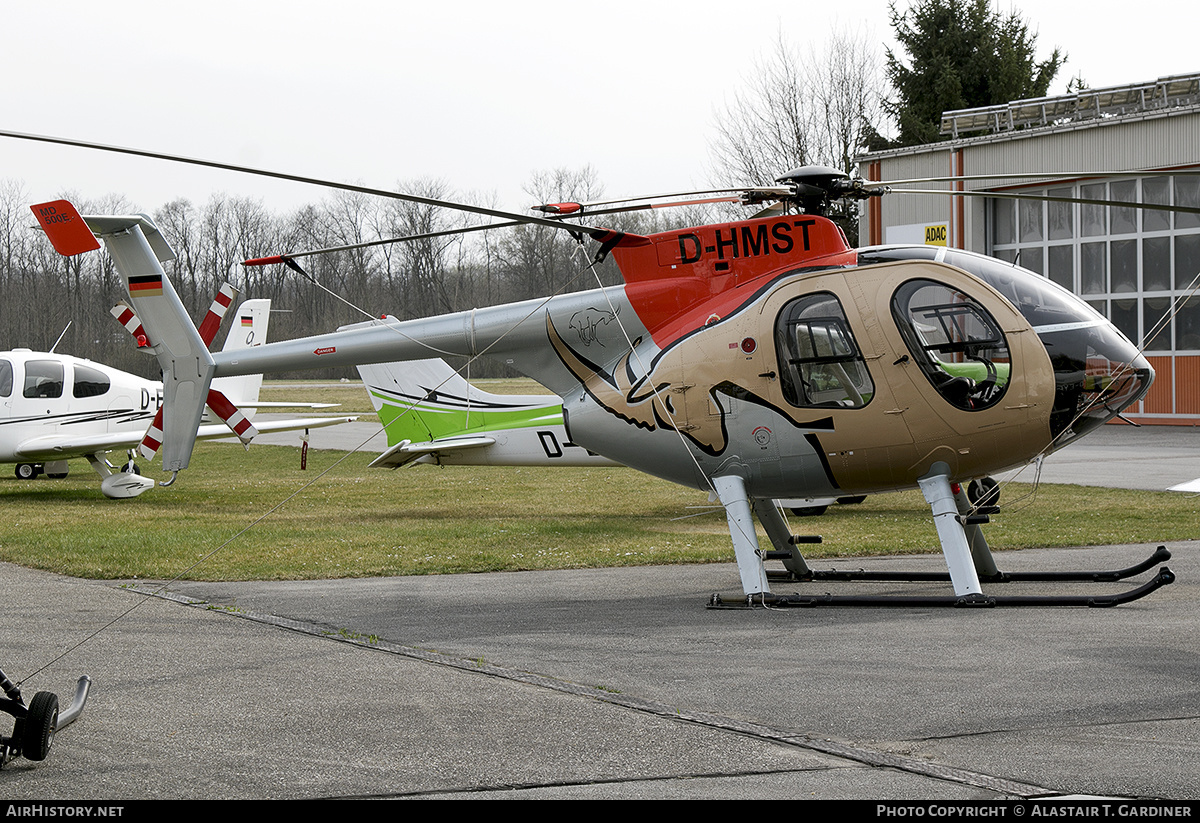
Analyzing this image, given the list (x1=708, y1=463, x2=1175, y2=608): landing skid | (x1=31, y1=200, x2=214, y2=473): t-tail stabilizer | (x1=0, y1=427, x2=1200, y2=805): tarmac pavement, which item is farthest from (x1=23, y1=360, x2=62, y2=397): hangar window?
(x1=708, y1=463, x2=1175, y2=608): landing skid

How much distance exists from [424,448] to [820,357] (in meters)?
10.0

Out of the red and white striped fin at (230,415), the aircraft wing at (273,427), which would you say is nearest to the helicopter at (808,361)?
the red and white striped fin at (230,415)

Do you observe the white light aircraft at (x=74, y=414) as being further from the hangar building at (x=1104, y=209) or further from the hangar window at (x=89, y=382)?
the hangar building at (x=1104, y=209)

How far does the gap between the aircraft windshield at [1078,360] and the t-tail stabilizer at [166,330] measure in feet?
23.3

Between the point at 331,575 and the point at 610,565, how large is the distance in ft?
9.21

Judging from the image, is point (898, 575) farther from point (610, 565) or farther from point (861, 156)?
point (861, 156)

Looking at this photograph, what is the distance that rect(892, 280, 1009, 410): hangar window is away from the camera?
8445 mm

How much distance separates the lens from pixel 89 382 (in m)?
22.3

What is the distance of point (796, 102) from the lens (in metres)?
48.1

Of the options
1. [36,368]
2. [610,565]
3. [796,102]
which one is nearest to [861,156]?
[796,102]

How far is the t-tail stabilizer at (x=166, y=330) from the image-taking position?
1092 centimetres

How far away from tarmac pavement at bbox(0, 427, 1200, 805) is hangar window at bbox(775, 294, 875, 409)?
165cm

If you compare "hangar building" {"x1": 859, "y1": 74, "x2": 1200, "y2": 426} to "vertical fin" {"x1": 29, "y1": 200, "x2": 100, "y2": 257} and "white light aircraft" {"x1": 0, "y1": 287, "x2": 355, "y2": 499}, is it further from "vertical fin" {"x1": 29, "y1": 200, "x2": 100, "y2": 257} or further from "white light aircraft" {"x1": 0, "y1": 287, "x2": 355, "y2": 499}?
"vertical fin" {"x1": 29, "y1": 200, "x2": 100, "y2": 257}

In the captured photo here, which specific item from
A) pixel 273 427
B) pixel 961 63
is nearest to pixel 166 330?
pixel 273 427
